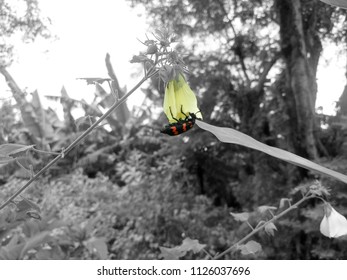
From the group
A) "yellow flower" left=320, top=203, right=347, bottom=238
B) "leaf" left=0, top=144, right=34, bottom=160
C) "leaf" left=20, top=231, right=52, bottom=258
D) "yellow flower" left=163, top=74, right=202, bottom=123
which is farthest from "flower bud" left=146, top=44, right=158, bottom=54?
"leaf" left=20, top=231, right=52, bottom=258

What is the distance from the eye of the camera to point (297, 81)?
241cm

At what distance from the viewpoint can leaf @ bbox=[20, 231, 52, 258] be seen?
4.22 ft

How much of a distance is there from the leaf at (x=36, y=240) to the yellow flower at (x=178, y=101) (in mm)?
960

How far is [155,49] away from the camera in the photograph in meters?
0.43

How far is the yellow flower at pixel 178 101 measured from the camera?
476 millimetres

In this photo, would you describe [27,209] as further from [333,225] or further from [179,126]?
[333,225]

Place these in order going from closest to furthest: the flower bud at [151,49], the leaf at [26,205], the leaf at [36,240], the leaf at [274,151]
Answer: the leaf at [274,151]
the flower bud at [151,49]
the leaf at [26,205]
the leaf at [36,240]

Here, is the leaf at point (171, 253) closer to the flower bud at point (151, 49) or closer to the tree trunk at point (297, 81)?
the flower bud at point (151, 49)

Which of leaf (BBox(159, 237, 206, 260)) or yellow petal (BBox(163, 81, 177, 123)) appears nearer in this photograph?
yellow petal (BBox(163, 81, 177, 123))

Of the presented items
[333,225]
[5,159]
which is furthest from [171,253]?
[5,159]

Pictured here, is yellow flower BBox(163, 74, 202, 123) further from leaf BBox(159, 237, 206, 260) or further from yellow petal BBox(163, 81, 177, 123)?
leaf BBox(159, 237, 206, 260)

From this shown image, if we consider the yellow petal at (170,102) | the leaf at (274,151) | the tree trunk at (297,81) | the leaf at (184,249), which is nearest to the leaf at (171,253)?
the leaf at (184,249)

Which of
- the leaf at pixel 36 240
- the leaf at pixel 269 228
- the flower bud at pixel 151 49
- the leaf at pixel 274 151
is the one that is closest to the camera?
the leaf at pixel 274 151

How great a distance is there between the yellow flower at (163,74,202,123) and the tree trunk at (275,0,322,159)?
2015 millimetres
